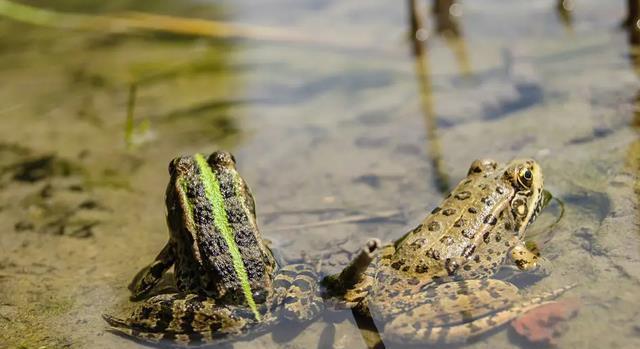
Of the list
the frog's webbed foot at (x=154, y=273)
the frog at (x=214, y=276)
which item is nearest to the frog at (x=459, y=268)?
the frog at (x=214, y=276)

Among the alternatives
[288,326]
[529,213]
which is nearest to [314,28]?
[529,213]

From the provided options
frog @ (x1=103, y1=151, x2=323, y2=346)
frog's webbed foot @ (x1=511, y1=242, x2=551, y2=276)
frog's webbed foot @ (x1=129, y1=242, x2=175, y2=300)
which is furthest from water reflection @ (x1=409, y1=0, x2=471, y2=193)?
frog's webbed foot @ (x1=129, y1=242, x2=175, y2=300)

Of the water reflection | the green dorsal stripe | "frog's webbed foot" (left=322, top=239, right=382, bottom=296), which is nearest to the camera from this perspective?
"frog's webbed foot" (left=322, top=239, right=382, bottom=296)

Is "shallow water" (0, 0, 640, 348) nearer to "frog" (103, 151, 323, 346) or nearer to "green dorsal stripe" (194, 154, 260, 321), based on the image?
"frog" (103, 151, 323, 346)

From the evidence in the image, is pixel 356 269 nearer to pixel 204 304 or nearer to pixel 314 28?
pixel 204 304

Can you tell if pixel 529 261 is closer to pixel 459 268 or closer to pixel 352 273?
pixel 459 268

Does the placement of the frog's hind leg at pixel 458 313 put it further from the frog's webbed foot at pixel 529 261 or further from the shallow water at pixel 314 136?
the frog's webbed foot at pixel 529 261

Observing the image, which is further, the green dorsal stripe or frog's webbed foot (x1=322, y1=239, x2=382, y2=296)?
the green dorsal stripe
